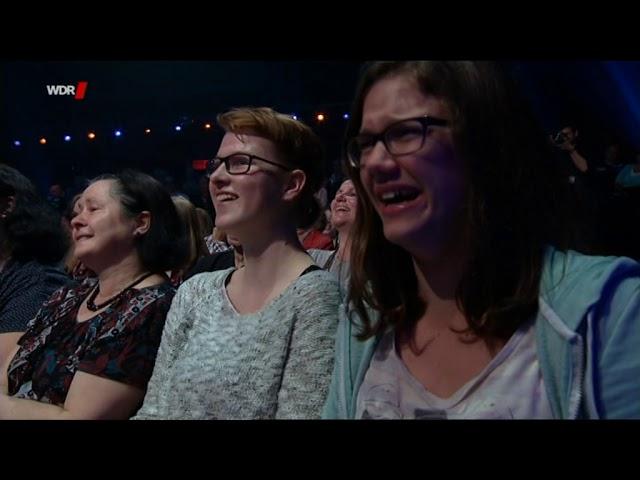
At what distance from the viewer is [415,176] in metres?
1.25

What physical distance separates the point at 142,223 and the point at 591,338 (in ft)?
4.43

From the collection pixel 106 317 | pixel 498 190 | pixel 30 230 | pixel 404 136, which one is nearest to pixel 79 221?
pixel 106 317

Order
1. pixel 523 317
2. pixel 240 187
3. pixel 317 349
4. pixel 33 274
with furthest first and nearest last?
pixel 33 274
pixel 240 187
pixel 317 349
pixel 523 317

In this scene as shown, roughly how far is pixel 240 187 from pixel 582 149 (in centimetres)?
89

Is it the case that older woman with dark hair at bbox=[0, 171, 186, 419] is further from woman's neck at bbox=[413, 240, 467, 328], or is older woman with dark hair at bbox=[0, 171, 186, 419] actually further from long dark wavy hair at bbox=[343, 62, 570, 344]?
long dark wavy hair at bbox=[343, 62, 570, 344]

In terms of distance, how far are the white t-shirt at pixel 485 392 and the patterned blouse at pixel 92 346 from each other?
761 millimetres

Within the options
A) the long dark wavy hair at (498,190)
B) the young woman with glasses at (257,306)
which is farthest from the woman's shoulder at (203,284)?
the long dark wavy hair at (498,190)

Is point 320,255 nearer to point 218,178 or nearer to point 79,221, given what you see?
point 218,178

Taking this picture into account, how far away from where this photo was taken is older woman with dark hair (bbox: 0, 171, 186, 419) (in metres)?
1.72

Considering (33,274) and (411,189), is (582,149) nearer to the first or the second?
(411,189)

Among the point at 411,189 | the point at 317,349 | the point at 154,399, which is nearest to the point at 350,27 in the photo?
the point at 411,189

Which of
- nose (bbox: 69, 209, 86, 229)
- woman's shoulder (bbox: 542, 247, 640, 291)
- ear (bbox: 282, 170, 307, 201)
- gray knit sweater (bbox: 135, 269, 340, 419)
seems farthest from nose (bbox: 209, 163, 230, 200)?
woman's shoulder (bbox: 542, 247, 640, 291)

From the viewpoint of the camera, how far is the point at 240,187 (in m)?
1.58

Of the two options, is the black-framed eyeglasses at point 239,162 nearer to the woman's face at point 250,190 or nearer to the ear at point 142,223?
the woman's face at point 250,190
